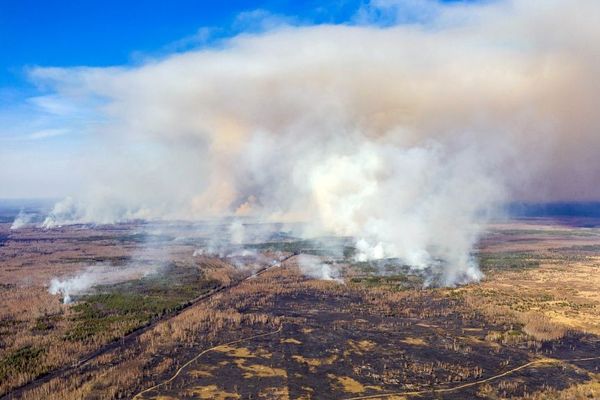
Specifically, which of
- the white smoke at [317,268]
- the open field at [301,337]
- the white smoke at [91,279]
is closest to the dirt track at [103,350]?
the open field at [301,337]

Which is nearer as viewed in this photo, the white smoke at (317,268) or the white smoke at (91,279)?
the white smoke at (91,279)

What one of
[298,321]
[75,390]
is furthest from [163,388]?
[298,321]

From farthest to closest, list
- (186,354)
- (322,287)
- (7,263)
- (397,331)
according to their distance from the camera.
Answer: (7,263) < (322,287) < (397,331) < (186,354)

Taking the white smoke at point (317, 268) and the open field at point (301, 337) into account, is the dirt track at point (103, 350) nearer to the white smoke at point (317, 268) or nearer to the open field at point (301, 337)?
the open field at point (301, 337)

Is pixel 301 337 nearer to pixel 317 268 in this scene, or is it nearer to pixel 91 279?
pixel 317 268

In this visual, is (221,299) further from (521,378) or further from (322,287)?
(521,378)

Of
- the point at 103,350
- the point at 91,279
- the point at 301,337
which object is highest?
the point at 91,279

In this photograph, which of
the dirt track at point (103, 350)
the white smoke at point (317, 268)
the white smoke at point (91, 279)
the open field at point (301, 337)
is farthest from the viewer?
the white smoke at point (317, 268)

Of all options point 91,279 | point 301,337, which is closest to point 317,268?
point 91,279
